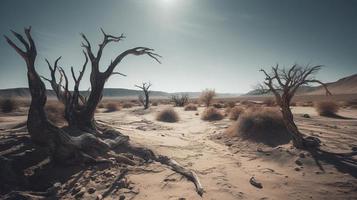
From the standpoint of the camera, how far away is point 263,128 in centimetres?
943

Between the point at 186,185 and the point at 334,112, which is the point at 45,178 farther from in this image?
the point at 334,112

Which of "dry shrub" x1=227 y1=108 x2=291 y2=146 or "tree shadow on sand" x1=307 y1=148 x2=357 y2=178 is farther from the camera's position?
"dry shrub" x1=227 y1=108 x2=291 y2=146

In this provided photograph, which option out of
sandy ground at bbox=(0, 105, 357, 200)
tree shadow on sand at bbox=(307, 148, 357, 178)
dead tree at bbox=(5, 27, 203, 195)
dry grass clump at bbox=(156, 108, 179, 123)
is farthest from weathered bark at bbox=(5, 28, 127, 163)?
dry grass clump at bbox=(156, 108, 179, 123)

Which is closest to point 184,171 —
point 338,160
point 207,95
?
point 338,160

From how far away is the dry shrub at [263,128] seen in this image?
A: 8.62 meters

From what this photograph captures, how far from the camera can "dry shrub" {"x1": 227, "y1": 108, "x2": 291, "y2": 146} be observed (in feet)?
28.3

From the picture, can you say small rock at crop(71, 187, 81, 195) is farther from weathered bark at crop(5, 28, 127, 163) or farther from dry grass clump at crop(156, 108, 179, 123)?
dry grass clump at crop(156, 108, 179, 123)

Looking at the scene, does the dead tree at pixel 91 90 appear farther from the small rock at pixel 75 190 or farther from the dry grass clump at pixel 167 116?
the dry grass clump at pixel 167 116

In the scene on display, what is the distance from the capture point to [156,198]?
411 cm

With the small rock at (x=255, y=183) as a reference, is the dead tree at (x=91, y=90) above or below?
above

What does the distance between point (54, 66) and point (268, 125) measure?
28.6ft

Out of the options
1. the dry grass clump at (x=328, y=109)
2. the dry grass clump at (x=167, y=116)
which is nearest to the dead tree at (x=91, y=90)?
the dry grass clump at (x=167, y=116)

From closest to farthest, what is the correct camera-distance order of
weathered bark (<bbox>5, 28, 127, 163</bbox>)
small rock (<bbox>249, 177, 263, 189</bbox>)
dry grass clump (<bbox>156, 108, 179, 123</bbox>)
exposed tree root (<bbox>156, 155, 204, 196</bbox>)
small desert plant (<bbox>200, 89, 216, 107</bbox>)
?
1. exposed tree root (<bbox>156, 155, 204, 196</bbox>)
2. small rock (<bbox>249, 177, 263, 189</bbox>)
3. weathered bark (<bbox>5, 28, 127, 163</bbox>)
4. dry grass clump (<bbox>156, 108, 179, 123</bbox>)
5. small desert plant (<bbox>200, 89, 216, 107</bbox>)

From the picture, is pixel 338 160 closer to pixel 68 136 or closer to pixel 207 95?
pixel 68 136
